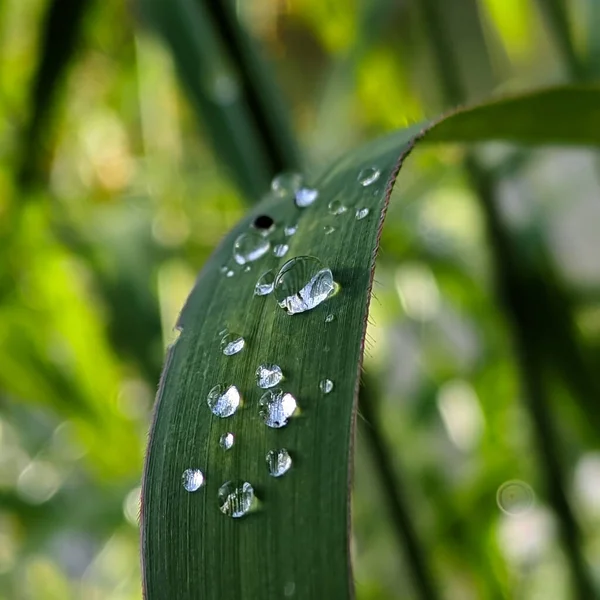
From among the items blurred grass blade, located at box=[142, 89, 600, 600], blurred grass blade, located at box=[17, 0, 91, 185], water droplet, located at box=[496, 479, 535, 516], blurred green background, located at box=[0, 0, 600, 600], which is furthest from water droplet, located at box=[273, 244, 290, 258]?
water droplet, located at box=[496, 479, 535, 516]

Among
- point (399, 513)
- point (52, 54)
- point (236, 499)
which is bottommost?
point (399, 513)

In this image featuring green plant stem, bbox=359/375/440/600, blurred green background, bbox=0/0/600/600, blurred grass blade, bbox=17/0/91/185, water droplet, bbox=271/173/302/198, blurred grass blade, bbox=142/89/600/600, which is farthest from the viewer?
blurred green background, bbox=0/0/600/600

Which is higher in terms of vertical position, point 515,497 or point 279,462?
point 279,462

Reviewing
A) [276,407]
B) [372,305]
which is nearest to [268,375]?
[276,407]

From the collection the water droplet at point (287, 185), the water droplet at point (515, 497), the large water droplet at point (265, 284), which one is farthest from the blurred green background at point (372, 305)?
the large water droplet at point (265, 284)

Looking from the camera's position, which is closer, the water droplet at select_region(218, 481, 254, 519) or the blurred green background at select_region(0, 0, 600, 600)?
the water droplet at select_region(218, 481, 254, 519)

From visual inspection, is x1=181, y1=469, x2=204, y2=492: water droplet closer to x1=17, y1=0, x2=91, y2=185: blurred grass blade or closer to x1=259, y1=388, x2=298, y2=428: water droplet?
Result: x1=259, y1=388, x2=298, y2=428: water droplet

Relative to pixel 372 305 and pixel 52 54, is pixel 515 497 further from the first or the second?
pixel 52 54

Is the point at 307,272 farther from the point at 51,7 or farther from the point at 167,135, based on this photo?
the point at 167,135
